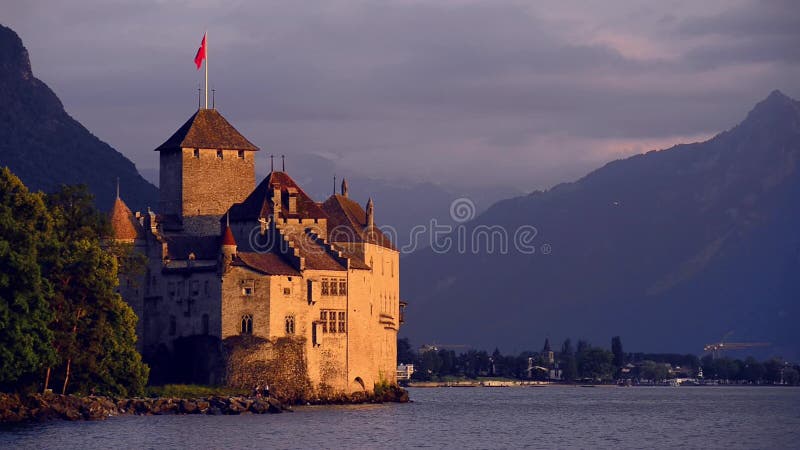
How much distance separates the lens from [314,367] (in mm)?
103625

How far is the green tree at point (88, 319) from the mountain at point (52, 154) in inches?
3486

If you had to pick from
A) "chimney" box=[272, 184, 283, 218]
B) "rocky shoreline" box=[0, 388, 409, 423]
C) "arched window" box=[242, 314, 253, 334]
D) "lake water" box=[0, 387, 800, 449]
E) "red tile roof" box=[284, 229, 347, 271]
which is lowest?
"lake water" box=[0, 387, 800, 449]

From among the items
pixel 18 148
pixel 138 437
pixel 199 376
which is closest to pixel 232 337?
pixel 199 376

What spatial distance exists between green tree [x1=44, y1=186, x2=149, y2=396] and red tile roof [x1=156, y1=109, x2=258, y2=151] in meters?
21.3

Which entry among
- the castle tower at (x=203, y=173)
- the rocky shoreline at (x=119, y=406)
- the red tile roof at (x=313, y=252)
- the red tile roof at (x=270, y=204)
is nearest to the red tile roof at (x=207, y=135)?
the castle tower at (x=203, y=173)

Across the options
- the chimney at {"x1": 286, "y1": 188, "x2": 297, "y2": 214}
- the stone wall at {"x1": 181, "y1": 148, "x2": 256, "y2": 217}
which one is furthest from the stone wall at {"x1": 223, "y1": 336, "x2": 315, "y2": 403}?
the stone wall at {"x1": 181, "y1": 148, "x2": 256, "y2": 217}

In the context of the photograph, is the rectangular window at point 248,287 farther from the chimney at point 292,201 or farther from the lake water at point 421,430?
the chimney at point 292,201

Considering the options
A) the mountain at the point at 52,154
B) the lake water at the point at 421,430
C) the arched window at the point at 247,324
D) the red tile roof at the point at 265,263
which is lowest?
the lake water at the point at 421,430

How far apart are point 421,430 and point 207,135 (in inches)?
1306

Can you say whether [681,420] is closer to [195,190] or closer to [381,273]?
[381,273]

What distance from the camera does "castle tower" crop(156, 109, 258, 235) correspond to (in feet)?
367

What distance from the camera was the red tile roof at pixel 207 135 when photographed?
4419 inches

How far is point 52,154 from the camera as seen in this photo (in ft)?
627

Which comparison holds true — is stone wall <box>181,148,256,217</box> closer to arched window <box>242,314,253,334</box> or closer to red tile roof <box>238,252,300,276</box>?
red tile roof <box>238,252,300,276</box>
